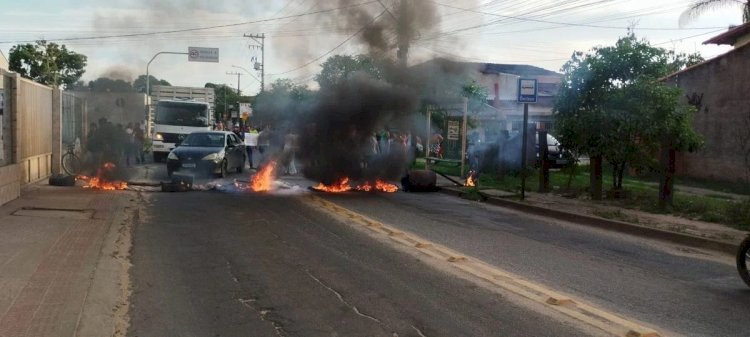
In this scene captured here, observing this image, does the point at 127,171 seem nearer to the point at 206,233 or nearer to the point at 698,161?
the point at 206,233

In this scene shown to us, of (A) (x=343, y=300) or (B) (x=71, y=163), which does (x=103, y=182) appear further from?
(A) (x=343, y=300)

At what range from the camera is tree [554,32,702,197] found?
40.2 feet

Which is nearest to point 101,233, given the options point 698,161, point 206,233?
point 206,233

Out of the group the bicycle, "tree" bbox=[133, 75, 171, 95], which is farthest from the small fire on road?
"tree" bbox=[133, 75, 171, 95]

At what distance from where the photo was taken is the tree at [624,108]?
12266 mm

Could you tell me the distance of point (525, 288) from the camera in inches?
237

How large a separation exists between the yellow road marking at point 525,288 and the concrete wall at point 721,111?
460 inches

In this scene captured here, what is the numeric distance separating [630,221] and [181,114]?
19972mm

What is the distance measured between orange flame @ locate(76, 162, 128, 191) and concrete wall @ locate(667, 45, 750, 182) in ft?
46.5

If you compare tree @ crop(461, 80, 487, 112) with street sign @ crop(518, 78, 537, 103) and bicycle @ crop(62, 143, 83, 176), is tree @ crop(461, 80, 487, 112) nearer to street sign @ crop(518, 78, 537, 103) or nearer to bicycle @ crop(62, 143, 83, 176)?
street sign @ crop(518, 78, 537, 103)

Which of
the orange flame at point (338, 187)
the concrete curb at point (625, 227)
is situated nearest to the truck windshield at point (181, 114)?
A: the orange flame at point (338, 187)

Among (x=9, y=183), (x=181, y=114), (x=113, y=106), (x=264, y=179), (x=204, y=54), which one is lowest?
(x=264, y=179)

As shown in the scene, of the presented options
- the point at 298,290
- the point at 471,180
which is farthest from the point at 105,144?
the point at 298,290

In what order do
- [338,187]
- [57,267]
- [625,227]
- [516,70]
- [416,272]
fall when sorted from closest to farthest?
[57,267] < [416,272] < [625,227] < [338,187] < [516,70]
